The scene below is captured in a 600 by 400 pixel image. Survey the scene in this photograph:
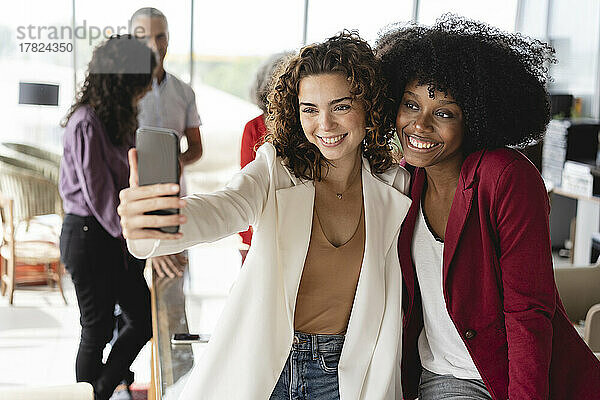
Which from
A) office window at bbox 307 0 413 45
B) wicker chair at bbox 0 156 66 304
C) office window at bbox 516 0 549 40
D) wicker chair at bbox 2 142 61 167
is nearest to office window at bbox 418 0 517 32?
office window at bbox 516 0 549 40

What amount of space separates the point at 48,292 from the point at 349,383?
304 centimetres

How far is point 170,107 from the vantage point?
386 cm

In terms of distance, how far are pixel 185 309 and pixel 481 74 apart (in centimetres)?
134

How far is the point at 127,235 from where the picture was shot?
132 centimetres

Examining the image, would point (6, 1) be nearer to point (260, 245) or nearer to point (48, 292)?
point (48, 292)

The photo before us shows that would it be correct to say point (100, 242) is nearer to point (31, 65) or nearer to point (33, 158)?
point (33, 158)

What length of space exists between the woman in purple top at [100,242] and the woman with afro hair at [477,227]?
5.30ft

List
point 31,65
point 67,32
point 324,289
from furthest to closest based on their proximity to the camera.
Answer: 1. point 67,32
2. point 31,65
3. point 324,289

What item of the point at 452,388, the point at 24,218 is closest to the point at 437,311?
the point at 452,388

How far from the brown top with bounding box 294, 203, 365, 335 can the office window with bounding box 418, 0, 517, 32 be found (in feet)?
17.9

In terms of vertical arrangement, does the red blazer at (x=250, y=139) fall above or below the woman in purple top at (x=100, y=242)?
above

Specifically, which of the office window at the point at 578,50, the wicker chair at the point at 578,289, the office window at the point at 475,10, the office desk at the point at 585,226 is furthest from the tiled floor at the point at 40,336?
the office window at the point at 578,50

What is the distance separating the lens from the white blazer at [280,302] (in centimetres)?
166

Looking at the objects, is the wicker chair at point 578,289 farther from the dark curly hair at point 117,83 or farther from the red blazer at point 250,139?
the dark curly hair at point 117,83
